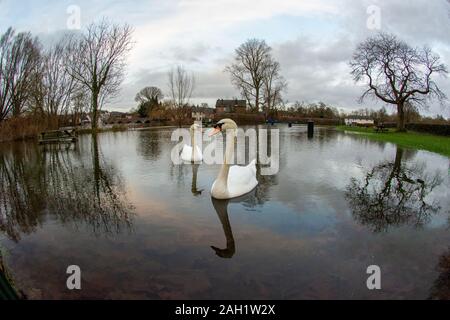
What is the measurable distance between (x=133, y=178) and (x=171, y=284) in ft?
19.9

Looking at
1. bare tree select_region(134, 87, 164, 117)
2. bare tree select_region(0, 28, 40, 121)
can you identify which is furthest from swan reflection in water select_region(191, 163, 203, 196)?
bare tree select_region(134, 87, 164, 117)

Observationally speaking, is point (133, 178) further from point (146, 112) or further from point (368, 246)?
point (146, 112)

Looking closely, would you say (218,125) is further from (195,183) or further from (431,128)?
(431,128)

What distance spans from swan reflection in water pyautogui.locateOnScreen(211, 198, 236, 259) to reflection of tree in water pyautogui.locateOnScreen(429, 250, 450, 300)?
2.22m

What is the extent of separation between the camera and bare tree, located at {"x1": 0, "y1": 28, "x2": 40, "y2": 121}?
21.9m

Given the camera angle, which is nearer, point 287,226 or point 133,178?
point 287,226

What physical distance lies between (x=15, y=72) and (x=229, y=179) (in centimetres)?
2308

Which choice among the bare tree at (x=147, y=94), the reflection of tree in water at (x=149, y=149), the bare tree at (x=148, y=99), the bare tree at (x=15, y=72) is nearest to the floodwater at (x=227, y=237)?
the reflection of tree in water at (x=149, y=149)

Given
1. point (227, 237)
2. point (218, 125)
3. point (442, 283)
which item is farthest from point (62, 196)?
point (442, 283)

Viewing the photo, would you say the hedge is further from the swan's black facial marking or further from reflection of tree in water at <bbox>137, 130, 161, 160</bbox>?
the swan's black facial marking

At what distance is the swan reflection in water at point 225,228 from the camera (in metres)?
4.05
